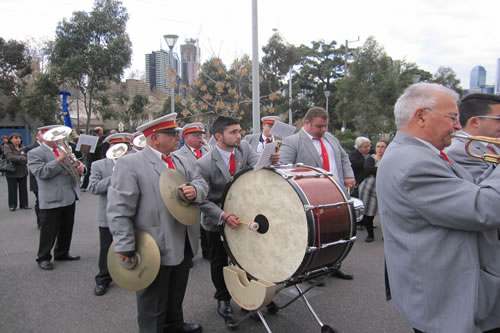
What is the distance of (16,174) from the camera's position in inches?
382

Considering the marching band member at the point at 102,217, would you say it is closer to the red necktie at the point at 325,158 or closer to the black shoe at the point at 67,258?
the black shoe at the point at 67,258

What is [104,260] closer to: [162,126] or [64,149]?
[64,149]

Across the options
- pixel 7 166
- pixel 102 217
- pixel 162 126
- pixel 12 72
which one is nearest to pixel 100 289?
pixel 102 217

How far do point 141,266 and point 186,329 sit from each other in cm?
98

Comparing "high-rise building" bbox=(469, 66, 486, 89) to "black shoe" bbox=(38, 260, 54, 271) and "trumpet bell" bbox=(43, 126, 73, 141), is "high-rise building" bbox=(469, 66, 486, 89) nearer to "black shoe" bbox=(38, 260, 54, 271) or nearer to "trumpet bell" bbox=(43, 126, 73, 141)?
"trumpet bell" bbox=(43, 126, 73, 141)

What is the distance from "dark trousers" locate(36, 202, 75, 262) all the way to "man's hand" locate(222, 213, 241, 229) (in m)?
3.25

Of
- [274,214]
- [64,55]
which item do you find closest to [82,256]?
[274,214]

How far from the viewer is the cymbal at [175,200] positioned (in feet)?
9.39

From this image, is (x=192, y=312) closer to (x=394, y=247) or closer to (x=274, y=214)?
(x=274, y=214)

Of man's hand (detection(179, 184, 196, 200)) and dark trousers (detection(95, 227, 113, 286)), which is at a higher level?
man's hand (detection(179, 184, 196, 200))

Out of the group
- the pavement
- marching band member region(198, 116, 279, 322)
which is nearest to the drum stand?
the pavement

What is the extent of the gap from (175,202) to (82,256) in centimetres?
377

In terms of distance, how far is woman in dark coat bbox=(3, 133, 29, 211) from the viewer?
31.5ft

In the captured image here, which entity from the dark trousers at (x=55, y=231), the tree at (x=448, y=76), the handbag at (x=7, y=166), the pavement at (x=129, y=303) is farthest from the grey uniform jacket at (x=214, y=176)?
the tree at (x=448, y=76)
